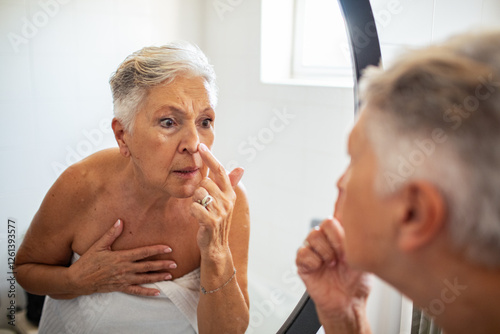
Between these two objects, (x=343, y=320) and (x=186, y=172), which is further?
(x=186, y=172)

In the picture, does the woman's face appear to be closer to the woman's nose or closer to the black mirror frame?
the woman's nose

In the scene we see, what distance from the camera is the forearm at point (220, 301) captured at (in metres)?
0.69

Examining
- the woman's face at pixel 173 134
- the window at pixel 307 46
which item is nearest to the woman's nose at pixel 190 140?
the woman's face at pixel 173 134

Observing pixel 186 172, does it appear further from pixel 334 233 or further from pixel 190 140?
pixel 334 233

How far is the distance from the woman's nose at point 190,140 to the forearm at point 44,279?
1.04 ft

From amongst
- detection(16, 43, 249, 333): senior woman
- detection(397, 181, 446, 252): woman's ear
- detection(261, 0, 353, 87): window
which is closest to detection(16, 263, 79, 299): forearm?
detection(16, 43, 249, 333): senior woman

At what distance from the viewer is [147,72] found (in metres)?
0.63

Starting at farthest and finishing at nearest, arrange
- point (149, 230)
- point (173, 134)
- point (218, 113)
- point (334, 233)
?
1. point (218, 113)
2. point (149, 230)
3. point (173, 134)
4. point (334, 233)

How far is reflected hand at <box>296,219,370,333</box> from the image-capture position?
562mm

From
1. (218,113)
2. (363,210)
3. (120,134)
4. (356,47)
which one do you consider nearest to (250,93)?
(218,113)

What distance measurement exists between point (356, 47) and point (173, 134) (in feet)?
1.40

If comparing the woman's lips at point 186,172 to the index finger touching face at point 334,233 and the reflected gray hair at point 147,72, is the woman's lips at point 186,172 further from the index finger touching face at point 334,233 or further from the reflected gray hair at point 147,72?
the index finger touching face at point 334,233

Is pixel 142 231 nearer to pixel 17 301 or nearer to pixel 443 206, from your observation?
pixel 17 301

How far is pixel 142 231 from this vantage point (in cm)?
75
